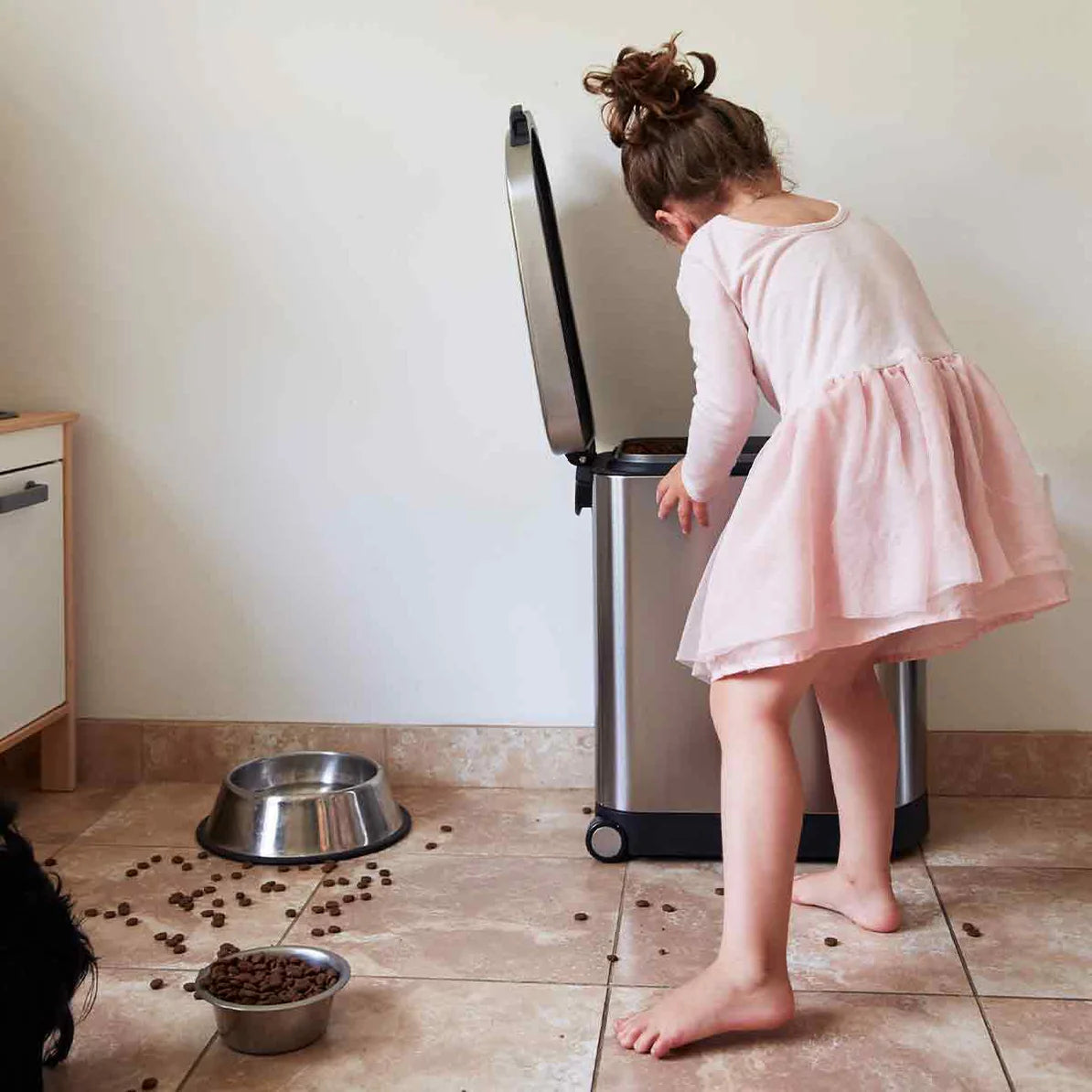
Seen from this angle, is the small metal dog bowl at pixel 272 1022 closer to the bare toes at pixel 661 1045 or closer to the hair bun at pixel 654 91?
the bare toes at pixel 661 1045

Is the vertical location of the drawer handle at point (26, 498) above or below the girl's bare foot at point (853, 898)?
above

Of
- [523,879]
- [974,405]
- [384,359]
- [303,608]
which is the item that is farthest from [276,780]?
[974,405]

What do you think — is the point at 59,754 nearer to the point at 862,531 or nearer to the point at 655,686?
the point at 655,686

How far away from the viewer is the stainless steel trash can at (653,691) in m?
2.20

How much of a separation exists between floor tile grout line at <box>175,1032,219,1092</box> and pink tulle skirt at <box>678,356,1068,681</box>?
733mm

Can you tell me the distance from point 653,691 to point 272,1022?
2.71 feet

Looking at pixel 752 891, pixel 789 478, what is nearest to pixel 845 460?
pixel 789 478

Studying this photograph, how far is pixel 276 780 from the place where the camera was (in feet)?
8.27

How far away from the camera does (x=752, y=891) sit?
5.57 feet

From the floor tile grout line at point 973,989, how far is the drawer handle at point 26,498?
61.3 inches

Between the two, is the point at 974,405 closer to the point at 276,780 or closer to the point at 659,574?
the point at 659,574

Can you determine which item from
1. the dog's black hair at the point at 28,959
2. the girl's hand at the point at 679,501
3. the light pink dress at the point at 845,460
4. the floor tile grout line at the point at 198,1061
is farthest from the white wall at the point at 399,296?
the dog's black hair at the point at 28,959

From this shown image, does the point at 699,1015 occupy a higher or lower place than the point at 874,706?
lower

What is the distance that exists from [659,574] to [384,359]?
69cm
